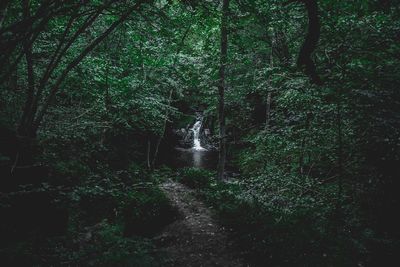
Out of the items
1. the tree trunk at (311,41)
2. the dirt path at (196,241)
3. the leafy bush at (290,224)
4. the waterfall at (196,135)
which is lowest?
the dirt path at (196,241)

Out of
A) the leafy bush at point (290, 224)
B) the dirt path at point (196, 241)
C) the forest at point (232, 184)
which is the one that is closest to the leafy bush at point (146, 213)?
the forest at point (232, 184)

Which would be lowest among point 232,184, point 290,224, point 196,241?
point 196,241

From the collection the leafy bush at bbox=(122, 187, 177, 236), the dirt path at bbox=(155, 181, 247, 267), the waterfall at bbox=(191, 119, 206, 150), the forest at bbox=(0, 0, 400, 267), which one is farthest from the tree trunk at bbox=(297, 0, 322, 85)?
the waterfall at bbox=(191, 119, 206, 150)

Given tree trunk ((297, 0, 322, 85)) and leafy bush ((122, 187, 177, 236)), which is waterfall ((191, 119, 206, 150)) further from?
tree trunk ((297, 0, 322, 85))

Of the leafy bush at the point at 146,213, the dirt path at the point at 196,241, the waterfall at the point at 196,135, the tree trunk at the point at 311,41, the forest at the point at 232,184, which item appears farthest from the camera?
the waterfall at the point at 196,135

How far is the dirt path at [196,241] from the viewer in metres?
6.40

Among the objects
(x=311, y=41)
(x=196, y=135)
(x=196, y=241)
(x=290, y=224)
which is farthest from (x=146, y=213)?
(x=196, y=135)

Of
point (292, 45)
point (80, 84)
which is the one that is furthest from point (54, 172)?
point (292, 45)

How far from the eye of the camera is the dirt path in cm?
640

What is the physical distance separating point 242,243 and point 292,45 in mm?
8532

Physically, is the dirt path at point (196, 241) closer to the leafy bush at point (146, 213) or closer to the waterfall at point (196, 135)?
the leafy bush at point (146, 213)

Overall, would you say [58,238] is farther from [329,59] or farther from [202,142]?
[202,142]

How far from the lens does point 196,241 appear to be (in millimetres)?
7320

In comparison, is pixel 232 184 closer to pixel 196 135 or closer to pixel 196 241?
pixel 196 241
